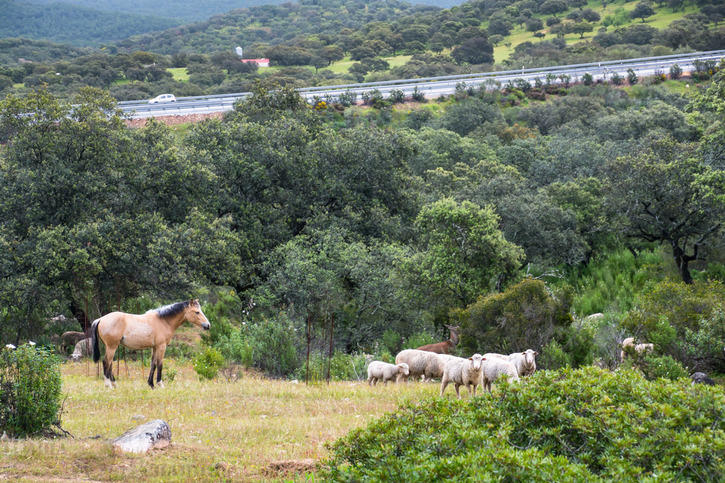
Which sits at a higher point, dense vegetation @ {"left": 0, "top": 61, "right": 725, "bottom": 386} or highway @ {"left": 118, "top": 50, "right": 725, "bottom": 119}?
highway @ {"left": 118, "top": 50, "right": 725, "bottom": 119}

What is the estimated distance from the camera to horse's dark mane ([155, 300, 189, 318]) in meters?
13.3

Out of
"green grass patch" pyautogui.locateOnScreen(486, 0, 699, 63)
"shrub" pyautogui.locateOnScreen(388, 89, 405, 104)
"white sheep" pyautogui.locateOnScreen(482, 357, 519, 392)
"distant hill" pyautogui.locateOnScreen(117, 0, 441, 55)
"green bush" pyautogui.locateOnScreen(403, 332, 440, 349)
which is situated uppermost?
"distant hill" pyautogui.locateOnScreen(117, 0, 441, 55)

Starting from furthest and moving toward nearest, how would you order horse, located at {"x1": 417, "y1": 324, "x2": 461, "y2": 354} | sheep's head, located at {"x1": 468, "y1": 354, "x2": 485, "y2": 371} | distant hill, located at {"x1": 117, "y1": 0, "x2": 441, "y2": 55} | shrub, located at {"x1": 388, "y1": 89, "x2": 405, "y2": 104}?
distant hill, located at {"x1": 117, "y1": 0, "x2": 441, "y2": 55} < shrub, located at {"x1": 388, "y1": 89, "x2": 405, "y2": 104} < horse, located at {"x1": 417, "y1": 324, "x2": 461, "y2": 354} < sheep's head, located at {"x1": 468, "y1": 354, "x2": 485, "y2": 371}

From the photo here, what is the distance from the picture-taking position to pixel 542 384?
26.2ft

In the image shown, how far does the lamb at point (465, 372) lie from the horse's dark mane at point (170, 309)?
5.98 meters

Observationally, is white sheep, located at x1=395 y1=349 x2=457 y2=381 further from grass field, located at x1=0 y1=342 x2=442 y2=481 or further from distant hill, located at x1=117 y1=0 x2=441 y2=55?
distant hill, located at x1=117 y1=0 x2=441 y2=55

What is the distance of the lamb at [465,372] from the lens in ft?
38.5

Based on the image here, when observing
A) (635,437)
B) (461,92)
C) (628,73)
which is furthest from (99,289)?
(628,73)

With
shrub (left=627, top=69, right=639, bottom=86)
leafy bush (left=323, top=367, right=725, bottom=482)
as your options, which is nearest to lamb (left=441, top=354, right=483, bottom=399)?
leafy bush (left=323, top=367, right=725, bottom=482)

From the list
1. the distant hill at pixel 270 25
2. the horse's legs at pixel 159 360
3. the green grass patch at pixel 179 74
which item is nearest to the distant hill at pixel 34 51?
the green grass patch at pixel 179 74

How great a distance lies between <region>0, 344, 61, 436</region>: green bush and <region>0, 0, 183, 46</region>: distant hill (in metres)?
145

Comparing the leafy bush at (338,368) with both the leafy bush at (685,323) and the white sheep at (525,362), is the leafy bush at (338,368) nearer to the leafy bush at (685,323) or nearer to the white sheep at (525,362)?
the white sheep at (525,362)

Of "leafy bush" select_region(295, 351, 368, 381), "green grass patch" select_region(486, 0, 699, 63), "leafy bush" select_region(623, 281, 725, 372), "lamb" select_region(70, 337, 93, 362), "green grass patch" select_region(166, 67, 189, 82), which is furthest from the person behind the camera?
"green grass patch" select_region(486, 0, 699, 63)

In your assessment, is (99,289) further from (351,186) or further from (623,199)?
(623,199)
